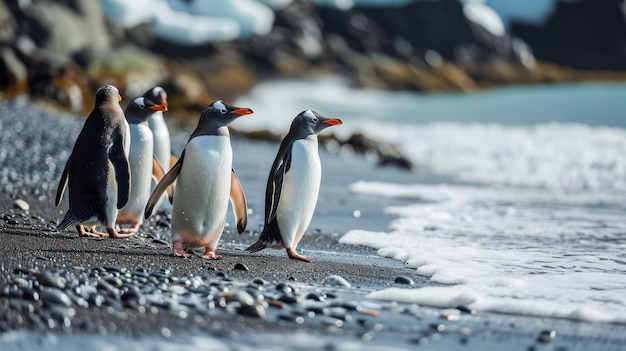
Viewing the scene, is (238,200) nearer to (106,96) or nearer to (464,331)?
(106,96)

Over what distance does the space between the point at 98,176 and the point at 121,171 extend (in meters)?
0.13

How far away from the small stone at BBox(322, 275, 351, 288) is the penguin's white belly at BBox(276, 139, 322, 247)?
81cm

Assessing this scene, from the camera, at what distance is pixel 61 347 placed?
10.5 ft

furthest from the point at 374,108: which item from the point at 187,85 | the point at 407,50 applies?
the point at 407,50

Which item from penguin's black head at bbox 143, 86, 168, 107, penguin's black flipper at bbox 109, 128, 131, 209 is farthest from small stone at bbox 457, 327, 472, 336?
penguin's black head at bbox 143, 86, 168, 107

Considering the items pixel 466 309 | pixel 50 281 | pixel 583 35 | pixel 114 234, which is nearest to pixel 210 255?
pixel 114 234

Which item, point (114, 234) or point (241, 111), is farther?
point (114, 234)

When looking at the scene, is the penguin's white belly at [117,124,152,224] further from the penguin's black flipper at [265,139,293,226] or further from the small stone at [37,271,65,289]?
the small stone at [37,271,65,289]

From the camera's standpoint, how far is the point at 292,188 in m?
5.49

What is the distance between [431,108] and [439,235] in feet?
126

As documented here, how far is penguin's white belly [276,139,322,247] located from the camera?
5.48 metres

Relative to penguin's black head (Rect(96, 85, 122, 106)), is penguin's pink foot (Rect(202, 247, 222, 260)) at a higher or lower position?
lower

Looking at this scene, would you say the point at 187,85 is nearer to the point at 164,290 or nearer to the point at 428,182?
the point at 428,182

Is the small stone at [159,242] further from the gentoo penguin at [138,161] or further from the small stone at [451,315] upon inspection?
the small stone at [451,315]
